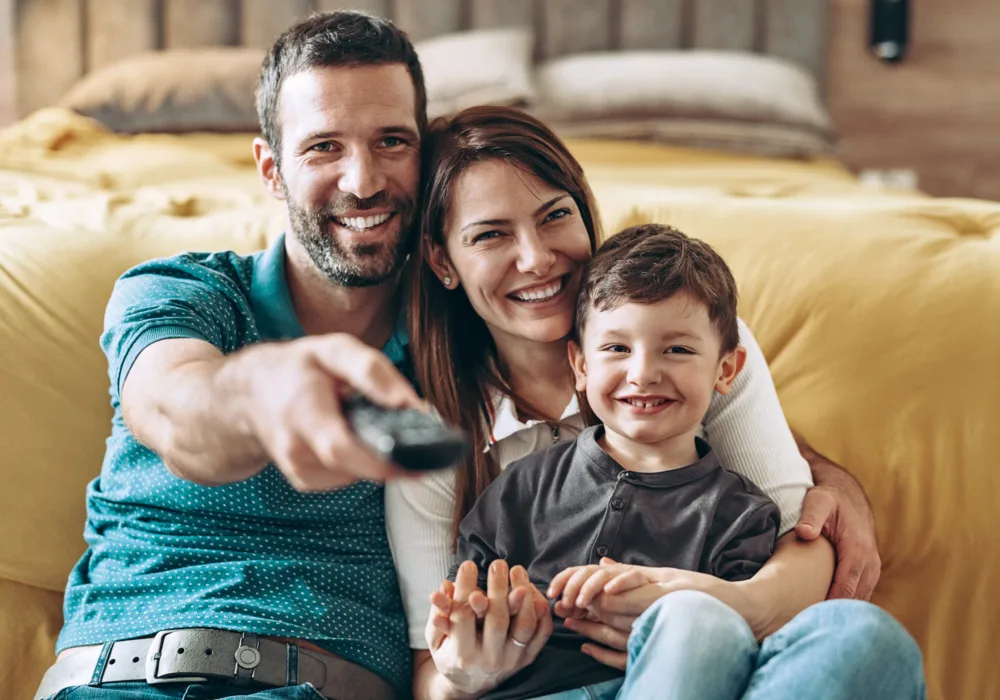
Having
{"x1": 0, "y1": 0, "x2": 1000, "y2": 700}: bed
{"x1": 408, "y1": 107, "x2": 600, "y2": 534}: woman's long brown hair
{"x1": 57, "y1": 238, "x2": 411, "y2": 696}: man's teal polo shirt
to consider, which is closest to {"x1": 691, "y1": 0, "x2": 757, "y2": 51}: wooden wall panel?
{"x1": 0, "y1": 0, "x2": 1000, "y2": 700}: bed

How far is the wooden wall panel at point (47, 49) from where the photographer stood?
3.40 meters

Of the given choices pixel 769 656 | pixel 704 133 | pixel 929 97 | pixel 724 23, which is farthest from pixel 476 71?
pixel 769 656

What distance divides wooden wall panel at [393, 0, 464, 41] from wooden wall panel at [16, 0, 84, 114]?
1028 millimetres

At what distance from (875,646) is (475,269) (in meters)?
0.60

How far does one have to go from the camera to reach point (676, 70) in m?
3.06

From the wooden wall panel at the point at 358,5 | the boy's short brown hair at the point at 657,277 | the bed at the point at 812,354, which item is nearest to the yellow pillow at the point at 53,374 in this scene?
the bed at the point at 812,354

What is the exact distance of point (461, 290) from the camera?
136 centimetres

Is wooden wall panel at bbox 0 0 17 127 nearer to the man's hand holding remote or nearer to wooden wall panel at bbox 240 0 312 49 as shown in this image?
wooden wall panel at bbox 240 0 312 49

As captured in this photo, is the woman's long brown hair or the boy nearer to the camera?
the boy

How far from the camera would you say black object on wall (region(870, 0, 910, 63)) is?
11.3 feet

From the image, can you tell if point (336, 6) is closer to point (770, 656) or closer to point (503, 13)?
point (503, 13)

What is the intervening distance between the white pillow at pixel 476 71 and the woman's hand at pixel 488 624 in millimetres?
2021

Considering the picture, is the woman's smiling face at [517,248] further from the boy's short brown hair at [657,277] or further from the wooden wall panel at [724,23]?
the wooden wall panel at [724,23]

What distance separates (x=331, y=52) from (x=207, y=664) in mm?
730
